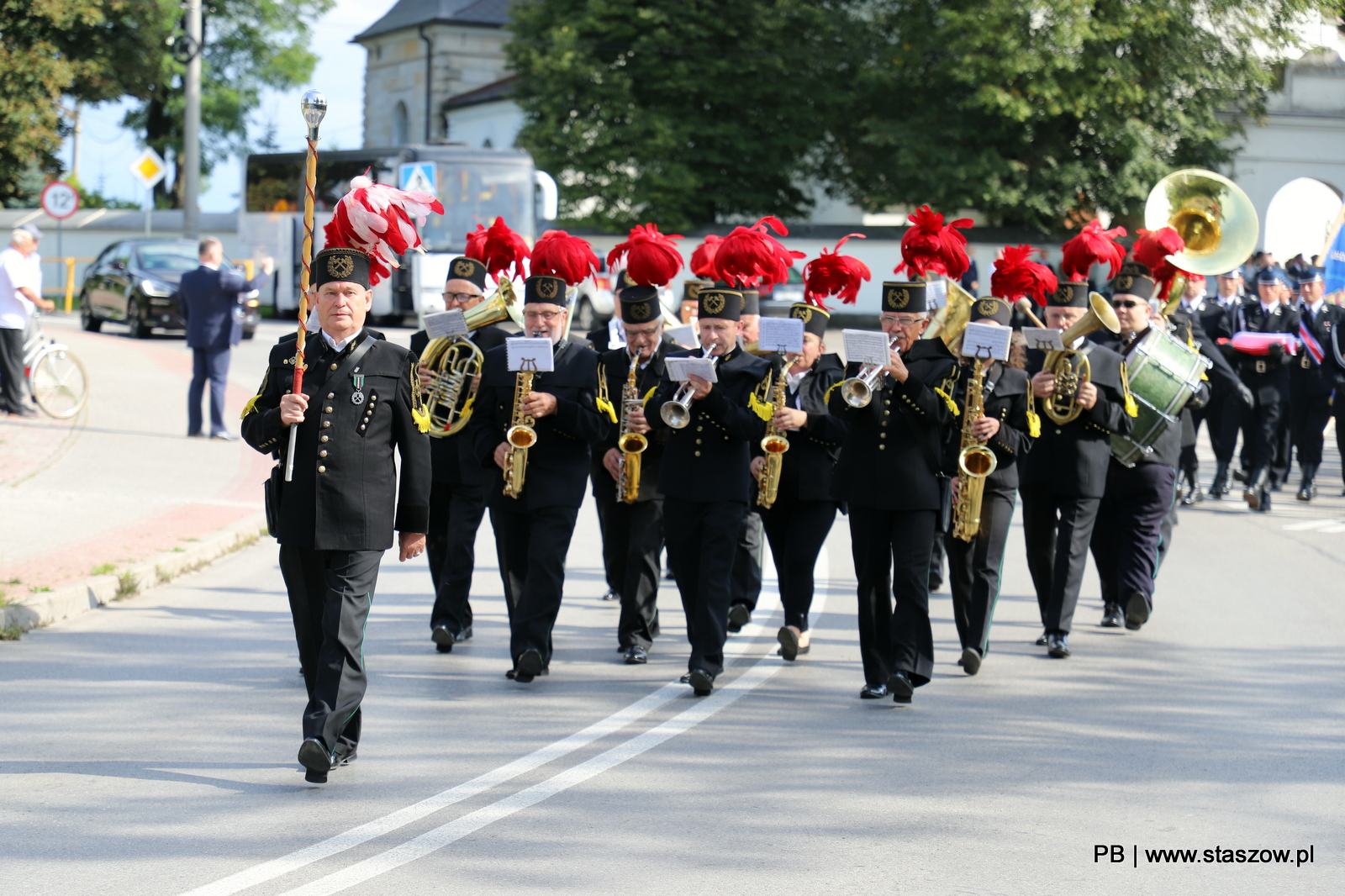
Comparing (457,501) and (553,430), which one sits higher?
(553,430)

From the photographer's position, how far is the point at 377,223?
6.70m

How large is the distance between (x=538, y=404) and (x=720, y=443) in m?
0.94

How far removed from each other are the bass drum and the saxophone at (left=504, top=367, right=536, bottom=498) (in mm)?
3601

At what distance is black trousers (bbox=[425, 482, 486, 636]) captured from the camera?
929 centimetres

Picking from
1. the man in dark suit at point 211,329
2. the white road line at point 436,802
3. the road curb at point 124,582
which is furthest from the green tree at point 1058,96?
the white road line at point 436,802

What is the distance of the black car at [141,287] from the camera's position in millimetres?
30328

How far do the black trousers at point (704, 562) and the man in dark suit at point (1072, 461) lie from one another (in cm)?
205

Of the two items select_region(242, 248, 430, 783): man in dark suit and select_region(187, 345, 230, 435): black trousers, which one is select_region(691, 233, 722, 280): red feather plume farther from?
select_region(187, 345, 230, 435): black trousers

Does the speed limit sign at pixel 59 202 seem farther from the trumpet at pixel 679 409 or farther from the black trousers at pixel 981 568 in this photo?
the black trousers at pixel 981 568

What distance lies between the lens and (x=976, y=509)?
352 inches

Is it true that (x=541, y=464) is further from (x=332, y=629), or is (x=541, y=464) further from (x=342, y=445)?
(x=332, y=629)

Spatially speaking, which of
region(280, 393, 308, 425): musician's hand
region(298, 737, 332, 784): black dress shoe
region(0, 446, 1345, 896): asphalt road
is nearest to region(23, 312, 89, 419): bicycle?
region(0, 446, 1345, 896): asphalt road

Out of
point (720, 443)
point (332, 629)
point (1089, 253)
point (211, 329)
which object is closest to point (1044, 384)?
point (1089, 253)

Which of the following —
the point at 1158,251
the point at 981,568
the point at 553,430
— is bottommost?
the point at 981,568
